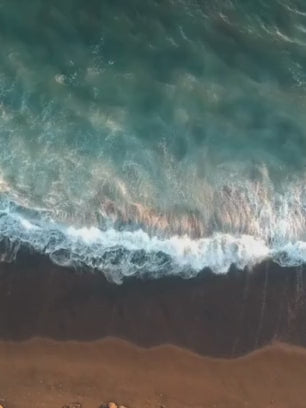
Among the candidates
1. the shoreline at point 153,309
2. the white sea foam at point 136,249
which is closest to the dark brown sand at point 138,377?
the shoreline at point 153,309

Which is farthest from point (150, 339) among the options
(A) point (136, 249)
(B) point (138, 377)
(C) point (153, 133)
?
(C) point (153, 133)

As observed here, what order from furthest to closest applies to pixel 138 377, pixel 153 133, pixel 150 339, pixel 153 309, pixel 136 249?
pixel 153 133 → pixel 136 249 → pixel 153 309 → pixel 150 339 → pixel 138 377

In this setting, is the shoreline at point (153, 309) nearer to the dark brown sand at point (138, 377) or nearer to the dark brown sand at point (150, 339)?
the dark brown sand at point (150, 339)

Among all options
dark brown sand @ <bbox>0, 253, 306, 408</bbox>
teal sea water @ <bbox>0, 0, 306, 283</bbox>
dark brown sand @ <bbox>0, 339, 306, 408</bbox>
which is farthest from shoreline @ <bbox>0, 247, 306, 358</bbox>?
teal sea water @ <bbox>0, 0, 306, 283</bbox>

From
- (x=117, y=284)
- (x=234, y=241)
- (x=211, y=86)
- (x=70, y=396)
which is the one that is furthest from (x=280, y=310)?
(x=211, y=86)

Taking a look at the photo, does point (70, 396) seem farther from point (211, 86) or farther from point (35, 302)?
point (211, 86)

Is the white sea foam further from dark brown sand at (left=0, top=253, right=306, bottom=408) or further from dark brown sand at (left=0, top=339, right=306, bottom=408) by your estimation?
dark brown sand at (left=0, top=339, right=306, bottom=408)

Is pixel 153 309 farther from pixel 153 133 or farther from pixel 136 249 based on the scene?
pixel 153 133
